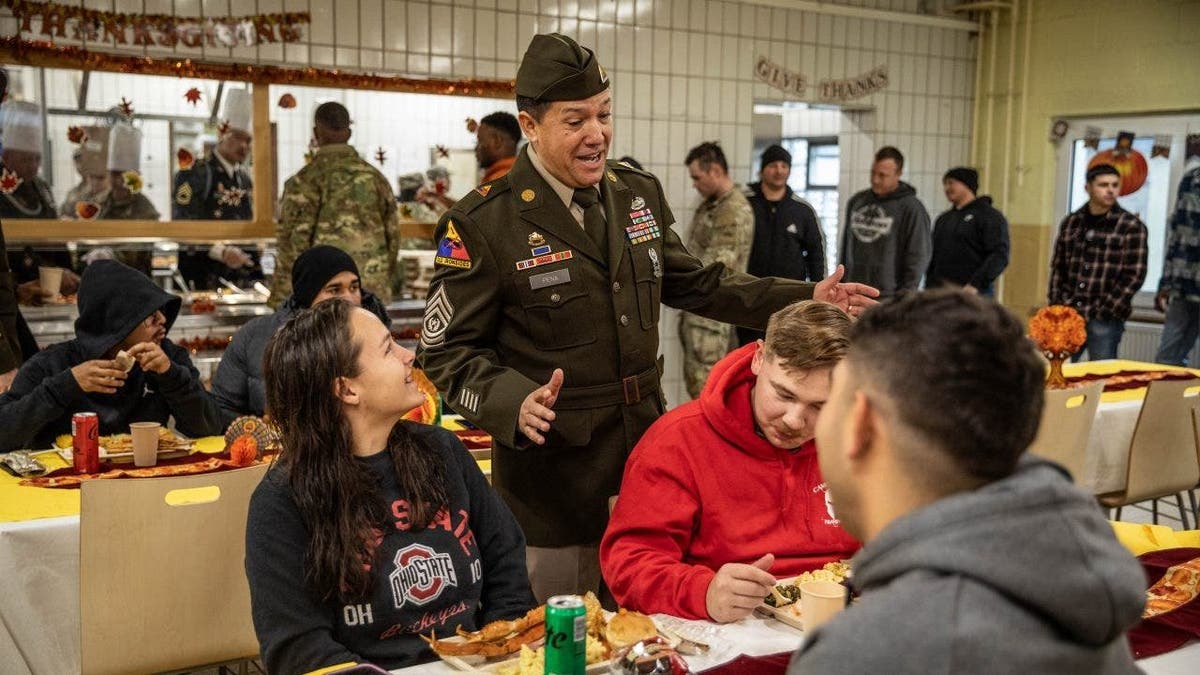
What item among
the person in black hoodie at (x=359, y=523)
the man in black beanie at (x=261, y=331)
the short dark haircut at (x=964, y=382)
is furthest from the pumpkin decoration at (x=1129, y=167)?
the short dark haircut at (x=964, y=382)

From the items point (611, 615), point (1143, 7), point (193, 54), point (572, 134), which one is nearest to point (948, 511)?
point (611, 615)

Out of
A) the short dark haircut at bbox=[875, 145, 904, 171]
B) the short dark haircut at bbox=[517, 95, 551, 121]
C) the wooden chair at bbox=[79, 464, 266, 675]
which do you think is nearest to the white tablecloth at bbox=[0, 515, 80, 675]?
the wooden chair at bbox=[79, 464, 266, 675]

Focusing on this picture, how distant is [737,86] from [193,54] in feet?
11.1

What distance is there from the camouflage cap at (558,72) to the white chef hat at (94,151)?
3872 mm

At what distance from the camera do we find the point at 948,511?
999 millimetres

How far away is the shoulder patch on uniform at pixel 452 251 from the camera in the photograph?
2.48m

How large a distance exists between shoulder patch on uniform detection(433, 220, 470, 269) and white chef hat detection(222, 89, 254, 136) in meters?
3.71

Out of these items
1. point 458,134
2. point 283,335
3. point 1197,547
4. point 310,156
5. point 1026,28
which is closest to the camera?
point 283,335

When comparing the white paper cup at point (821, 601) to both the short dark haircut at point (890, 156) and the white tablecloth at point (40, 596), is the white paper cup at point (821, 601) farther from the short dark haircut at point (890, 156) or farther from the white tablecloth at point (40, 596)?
the short dark haircut at point (890, 156)

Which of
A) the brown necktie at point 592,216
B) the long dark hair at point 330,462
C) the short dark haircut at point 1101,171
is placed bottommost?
the long dark hair at point 330,462

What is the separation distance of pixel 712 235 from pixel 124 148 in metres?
3.19

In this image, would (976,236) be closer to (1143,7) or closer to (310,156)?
(1143,7)

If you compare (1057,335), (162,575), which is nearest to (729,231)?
(1057,335)

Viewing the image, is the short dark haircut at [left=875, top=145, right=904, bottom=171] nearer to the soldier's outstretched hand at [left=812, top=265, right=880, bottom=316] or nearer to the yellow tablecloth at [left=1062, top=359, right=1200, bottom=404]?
the yellow tablecloth at [left=1062, top=359, right=1200, bottom=404]
